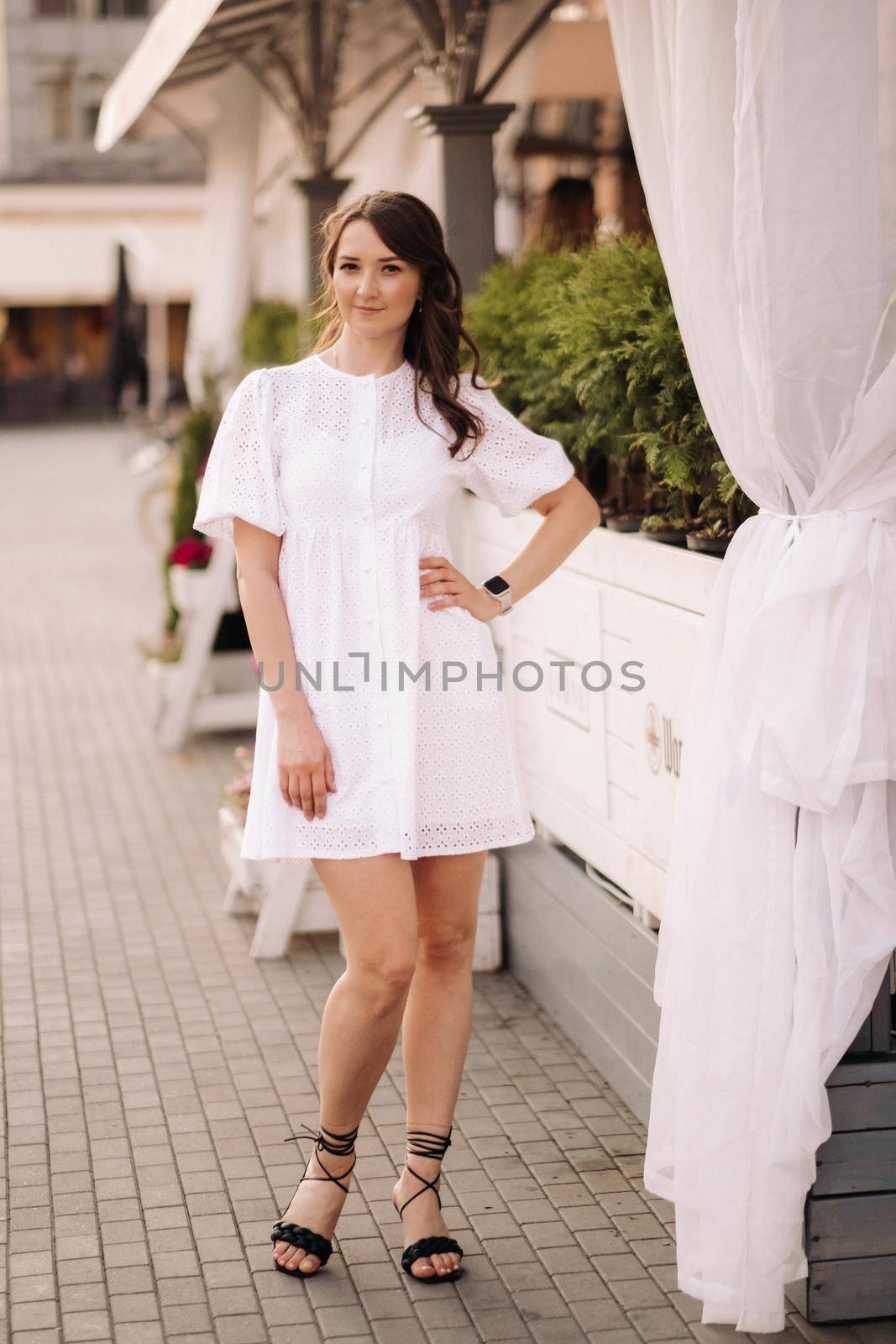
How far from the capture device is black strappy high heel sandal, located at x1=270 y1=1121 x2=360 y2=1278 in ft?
10.8

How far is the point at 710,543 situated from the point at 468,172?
254 centimetres

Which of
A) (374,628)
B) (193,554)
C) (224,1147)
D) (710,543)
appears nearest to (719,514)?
(710,543)

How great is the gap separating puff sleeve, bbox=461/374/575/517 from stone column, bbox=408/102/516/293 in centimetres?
251

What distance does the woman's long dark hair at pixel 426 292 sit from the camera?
123 inches

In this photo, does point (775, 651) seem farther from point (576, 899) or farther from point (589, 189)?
point (589, 189)

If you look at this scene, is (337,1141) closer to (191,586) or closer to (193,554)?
(191,586)

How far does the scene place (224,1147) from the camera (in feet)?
13.0

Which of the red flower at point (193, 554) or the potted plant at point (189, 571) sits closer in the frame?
the potted plant at point (189, 571)

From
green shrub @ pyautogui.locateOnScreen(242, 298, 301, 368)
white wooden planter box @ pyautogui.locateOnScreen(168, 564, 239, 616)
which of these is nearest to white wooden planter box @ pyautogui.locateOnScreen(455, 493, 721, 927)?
white wooden planter box @ pyautogui.locateOnScreen(168, 564, 239, 616)

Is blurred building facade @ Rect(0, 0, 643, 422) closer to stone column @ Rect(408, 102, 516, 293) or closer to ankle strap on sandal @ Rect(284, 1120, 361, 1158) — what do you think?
stone column @ Rect(408, 102, 516, 293)

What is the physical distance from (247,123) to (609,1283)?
9.29 m

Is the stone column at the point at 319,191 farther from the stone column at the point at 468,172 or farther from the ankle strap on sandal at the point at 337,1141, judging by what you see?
the ankle strap on sandal at the point at 337,1141

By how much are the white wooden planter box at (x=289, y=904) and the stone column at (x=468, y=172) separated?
2.03 m

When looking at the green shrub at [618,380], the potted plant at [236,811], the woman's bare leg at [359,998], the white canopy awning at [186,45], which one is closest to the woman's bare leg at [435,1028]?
the woman's bare leg at [359,998]
